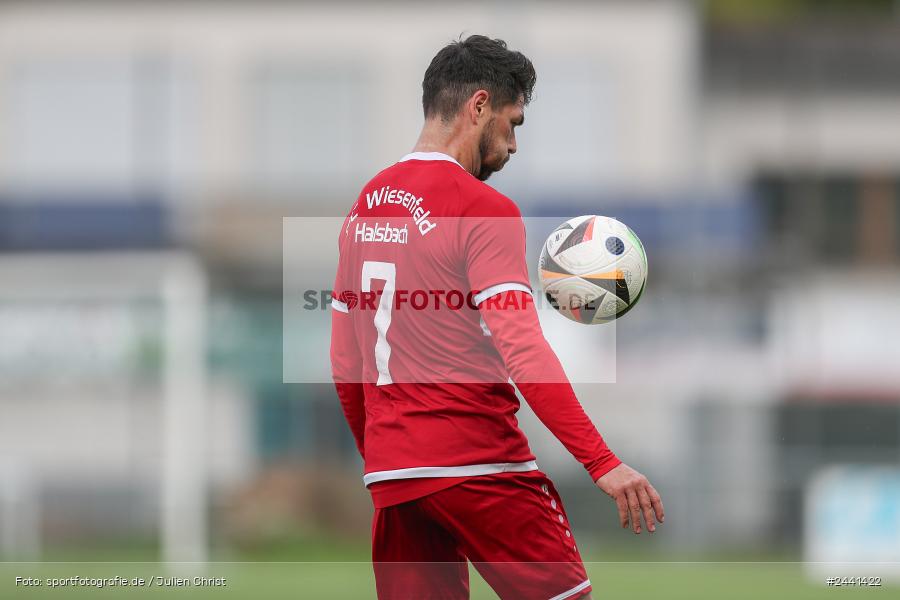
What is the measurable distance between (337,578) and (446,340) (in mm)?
8570

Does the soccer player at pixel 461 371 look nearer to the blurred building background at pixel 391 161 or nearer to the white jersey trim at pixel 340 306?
the white jersey trim at pixel 340 306

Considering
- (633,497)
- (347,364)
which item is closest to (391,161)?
(347,364)

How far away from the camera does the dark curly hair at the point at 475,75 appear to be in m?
4.29

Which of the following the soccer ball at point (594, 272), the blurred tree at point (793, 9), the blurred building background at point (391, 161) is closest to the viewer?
the soccer ball at point (594, 272)

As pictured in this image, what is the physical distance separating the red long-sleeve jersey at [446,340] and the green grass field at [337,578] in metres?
5.91

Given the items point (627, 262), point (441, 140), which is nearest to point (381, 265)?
point (441, 140)

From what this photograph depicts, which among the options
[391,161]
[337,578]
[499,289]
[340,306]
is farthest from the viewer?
[391,161]

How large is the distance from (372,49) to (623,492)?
64.9ft

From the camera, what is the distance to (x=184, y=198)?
73.5 feet

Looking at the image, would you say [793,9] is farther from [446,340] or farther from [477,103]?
[446,340]

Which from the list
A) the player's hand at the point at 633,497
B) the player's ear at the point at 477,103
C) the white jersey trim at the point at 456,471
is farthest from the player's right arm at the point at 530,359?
the player's ear at the point at 477,103

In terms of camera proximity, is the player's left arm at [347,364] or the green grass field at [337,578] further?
the green grass field at [337,578]

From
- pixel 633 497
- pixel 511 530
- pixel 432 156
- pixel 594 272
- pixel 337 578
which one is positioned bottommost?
pixel 337 578

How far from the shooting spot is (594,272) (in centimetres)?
479
